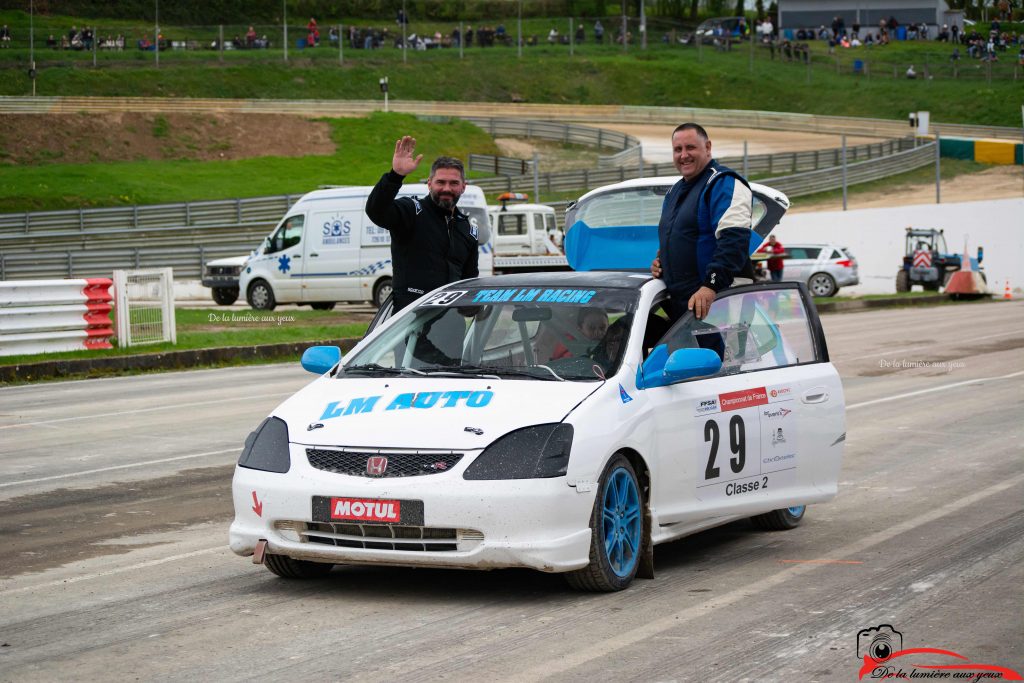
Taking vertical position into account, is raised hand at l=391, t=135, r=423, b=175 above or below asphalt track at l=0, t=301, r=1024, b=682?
above

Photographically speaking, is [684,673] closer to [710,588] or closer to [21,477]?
[710,588]

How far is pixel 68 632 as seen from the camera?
19.1 ft

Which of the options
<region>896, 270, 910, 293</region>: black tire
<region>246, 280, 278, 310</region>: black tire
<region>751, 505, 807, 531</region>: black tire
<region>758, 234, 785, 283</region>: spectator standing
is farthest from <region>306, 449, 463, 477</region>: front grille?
<region>896, 270, 910, 293</region>: black tire

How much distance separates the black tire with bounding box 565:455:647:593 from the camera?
6262mm

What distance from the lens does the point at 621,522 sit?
21.3 feet

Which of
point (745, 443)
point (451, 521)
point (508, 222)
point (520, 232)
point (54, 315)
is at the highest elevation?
point (508, 222)

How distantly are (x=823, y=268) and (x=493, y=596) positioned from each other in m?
36.8

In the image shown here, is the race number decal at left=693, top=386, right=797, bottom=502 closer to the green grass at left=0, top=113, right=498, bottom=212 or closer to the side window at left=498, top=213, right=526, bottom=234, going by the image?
the side window at left=498, top=213, right=526, bottom=234

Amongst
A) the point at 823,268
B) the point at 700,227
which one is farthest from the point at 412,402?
the point at 823,268

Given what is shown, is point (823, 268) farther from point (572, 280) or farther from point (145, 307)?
point (572, 280)

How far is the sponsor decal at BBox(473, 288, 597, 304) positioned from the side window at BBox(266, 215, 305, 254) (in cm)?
2368

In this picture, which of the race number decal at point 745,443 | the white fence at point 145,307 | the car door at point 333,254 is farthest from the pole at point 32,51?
the race number decal at point 745,443

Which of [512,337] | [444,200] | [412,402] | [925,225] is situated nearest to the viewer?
[412,402]

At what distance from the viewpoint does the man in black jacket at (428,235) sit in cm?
864
